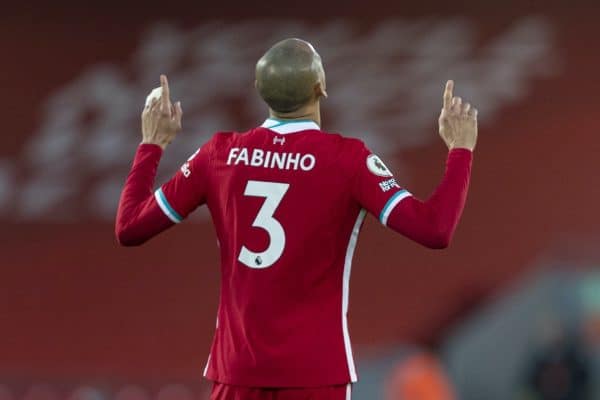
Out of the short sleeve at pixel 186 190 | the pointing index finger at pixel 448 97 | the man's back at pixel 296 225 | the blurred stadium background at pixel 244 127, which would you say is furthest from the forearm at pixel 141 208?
the blurred stadium background at pixel 244 127

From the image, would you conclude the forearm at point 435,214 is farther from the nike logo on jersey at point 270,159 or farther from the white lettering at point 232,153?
the white lettering at point 232,153

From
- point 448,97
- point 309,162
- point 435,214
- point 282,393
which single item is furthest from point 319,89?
point 282,393


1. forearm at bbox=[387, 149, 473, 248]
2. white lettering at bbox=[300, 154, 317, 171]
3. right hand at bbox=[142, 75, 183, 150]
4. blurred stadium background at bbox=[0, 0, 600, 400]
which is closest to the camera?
forearm at bbox=[387, 149, 473, 248]

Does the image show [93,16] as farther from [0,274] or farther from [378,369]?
[378,369]

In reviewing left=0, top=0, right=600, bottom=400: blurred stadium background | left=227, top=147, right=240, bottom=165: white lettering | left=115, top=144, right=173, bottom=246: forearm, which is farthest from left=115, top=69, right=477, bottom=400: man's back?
left=0, top=0, right=600, bottom=400: blurred stadium background

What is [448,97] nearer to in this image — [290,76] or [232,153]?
[290,76]

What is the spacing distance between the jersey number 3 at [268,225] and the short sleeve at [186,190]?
0.14 metres

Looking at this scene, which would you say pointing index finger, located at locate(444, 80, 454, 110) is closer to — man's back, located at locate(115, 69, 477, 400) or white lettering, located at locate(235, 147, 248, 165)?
man's back, located at locate(115, 69, 477, 400)

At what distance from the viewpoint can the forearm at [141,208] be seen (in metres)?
2.46

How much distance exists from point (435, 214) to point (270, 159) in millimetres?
360

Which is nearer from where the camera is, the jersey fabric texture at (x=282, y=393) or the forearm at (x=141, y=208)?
the jersey fabric texture at (x=282, y=393)

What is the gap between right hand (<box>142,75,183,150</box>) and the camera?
8.44 feet

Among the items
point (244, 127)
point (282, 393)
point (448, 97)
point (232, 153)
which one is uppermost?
point (244, 127)

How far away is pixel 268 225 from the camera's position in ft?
7.68
